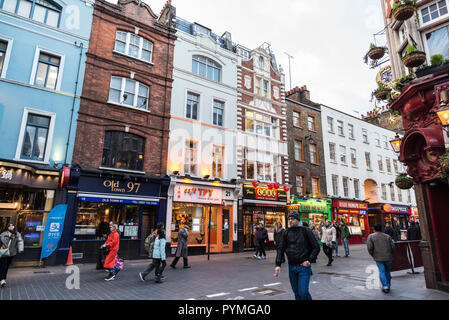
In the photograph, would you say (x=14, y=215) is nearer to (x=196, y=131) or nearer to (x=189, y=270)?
(x=189, y=270)

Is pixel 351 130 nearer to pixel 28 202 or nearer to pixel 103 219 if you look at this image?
pixel 103 219

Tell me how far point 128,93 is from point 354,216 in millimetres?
24278

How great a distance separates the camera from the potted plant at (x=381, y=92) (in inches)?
375

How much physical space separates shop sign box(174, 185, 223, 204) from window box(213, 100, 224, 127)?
5139 millimetres

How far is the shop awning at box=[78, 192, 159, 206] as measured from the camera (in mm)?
13722

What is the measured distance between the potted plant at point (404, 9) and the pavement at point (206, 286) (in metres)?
8.20

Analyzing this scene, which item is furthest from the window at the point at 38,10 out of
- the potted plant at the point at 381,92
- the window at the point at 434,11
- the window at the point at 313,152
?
the window at the point at 313,152

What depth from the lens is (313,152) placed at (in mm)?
26141

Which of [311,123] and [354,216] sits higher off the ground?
[311,123]

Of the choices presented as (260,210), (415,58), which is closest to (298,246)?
(415,58)

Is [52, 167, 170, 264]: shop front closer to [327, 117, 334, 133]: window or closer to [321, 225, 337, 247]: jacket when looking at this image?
[321, 225, 337, 247]: jacket

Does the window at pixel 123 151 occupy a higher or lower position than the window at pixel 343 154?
lower

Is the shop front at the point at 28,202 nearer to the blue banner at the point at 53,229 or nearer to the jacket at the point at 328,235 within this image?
the blue banner at the point at 53,229
